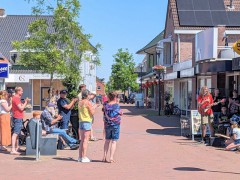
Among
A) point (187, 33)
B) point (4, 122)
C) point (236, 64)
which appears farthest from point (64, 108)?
point (187, 33)

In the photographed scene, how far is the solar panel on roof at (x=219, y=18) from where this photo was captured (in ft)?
103

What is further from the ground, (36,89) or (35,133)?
(36,89)

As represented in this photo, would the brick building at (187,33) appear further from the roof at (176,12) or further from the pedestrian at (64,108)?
the pedestrian at (64,108)

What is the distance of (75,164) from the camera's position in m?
10.3

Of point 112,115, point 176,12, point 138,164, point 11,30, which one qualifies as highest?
point 11,30

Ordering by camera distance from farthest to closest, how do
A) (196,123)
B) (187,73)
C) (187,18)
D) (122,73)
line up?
1. (122,73)
2. (187,18)
3. (187,73)
4. (196,123)

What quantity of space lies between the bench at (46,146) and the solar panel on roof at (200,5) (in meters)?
22.2

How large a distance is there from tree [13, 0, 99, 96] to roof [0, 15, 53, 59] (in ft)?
91.4

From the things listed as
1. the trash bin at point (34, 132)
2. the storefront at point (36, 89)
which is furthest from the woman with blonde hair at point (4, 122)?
the storefront at point (36, 89)

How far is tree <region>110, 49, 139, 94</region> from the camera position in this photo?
73.6m

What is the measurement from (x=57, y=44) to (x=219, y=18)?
17.1 meters

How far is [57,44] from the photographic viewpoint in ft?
57.7

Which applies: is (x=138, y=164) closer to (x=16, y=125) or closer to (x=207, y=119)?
(x=16, y=125)

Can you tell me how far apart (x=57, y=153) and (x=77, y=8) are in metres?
7.15
